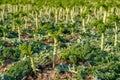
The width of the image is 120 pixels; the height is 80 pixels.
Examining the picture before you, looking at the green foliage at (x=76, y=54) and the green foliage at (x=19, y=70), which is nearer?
the green foliage at (x=19, y=70)

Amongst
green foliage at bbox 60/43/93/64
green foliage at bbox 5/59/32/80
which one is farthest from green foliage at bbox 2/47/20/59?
green foliage at bbox 60/43/93/64

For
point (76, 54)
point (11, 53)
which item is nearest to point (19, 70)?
point (11, 53)

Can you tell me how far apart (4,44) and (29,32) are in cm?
897

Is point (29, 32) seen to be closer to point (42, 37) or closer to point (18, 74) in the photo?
point (42, 37)

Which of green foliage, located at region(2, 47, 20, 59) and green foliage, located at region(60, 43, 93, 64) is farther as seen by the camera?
green foliage, located at region(2, 47, 20, 59)

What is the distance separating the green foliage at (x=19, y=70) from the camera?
68.7 feet

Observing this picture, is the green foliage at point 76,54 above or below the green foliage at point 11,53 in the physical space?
above

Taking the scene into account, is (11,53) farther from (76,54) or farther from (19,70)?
(76,54)

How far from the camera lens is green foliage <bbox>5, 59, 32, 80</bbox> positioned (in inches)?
A: 824

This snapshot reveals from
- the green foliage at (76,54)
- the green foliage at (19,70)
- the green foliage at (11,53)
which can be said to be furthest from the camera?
the green foliage at (11,53)

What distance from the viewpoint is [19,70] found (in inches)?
841

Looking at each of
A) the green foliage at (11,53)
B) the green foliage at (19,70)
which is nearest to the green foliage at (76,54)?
the green foliage at (19,70)

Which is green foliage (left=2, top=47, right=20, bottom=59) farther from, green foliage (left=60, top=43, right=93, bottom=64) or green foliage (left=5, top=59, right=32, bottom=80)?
green foliage (left=60, top=43, right=93, bottom=64)

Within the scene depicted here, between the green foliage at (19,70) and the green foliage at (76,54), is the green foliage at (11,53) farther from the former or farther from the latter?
the green foliage at (76,54)
